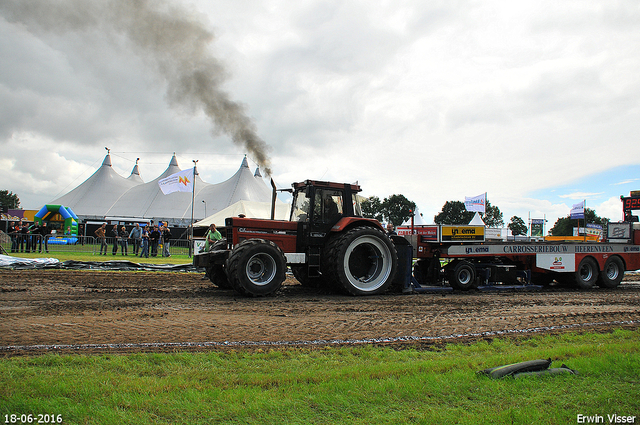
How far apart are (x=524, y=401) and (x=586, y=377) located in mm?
920

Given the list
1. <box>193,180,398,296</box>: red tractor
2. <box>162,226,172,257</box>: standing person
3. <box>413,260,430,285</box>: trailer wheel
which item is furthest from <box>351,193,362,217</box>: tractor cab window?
<box>162,226,172,257</box>: standing person

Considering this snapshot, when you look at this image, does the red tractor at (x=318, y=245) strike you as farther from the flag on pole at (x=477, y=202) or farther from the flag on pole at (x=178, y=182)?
the flag on pole at (x=477, y=202)

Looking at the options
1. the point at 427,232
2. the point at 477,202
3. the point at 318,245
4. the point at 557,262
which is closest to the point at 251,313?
the point at 318,245

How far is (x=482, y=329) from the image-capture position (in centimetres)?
582

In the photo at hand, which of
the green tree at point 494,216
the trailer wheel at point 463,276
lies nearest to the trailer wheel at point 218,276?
the trailer wheel at point 463,276

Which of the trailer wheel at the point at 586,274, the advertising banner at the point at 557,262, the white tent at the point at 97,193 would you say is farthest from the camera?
the white tent at the point at 97,193

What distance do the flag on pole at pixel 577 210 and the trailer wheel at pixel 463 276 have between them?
2919 centimetres

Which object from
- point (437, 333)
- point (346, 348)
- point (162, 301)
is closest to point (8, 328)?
point (162, 301)

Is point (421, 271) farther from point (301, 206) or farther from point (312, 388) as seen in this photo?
point (312, 388)

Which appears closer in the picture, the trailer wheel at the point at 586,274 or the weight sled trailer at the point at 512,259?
the weight sled trailer at the point at 512,259

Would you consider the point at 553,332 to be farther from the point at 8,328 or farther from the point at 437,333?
the point at 8,328

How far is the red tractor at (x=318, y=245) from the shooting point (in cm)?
831

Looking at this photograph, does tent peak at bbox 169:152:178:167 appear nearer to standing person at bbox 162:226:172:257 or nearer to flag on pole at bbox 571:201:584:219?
standing person at bbox 162:226:172:257

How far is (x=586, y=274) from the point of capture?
12312mm
